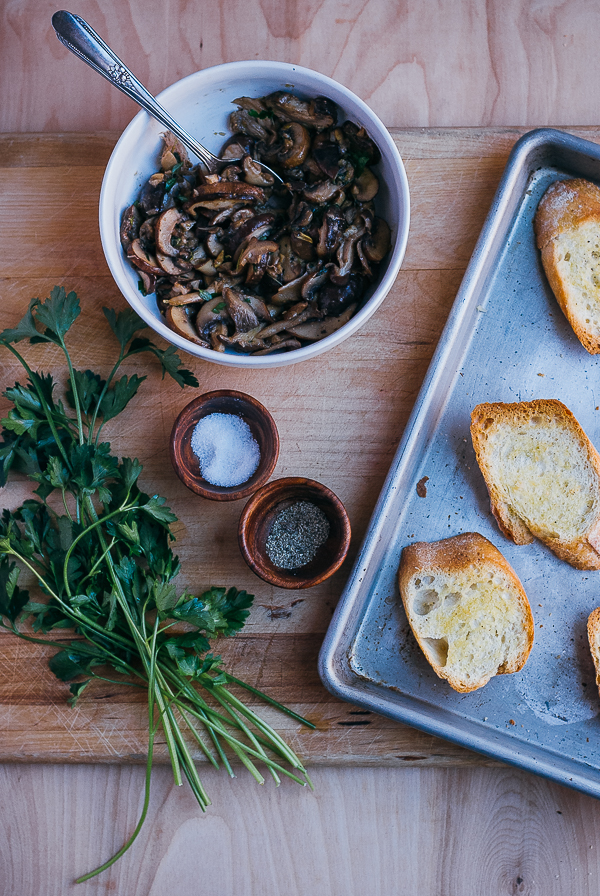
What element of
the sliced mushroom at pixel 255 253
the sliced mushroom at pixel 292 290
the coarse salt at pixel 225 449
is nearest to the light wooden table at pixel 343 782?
the coarse salt at pixel 225 449

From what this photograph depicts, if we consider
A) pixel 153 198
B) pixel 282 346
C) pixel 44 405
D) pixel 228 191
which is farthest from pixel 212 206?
pixel 44 405

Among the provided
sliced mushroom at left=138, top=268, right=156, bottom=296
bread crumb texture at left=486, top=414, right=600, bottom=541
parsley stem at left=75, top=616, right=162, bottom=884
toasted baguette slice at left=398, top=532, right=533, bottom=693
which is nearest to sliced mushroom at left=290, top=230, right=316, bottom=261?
sliced mushroom at left=138, top=268, right=156, bottom=296

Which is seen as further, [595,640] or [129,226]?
[595,640]

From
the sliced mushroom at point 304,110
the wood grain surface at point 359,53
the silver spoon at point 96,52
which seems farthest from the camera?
the wood grain surface at point 359,53

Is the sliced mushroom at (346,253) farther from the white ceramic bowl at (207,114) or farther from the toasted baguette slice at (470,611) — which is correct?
the toasted baguette slice at (470,611)

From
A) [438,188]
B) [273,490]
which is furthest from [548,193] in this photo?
[273,490]

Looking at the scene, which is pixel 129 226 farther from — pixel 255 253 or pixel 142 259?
pixel 255 253

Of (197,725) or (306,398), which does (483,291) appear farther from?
(197,725)
